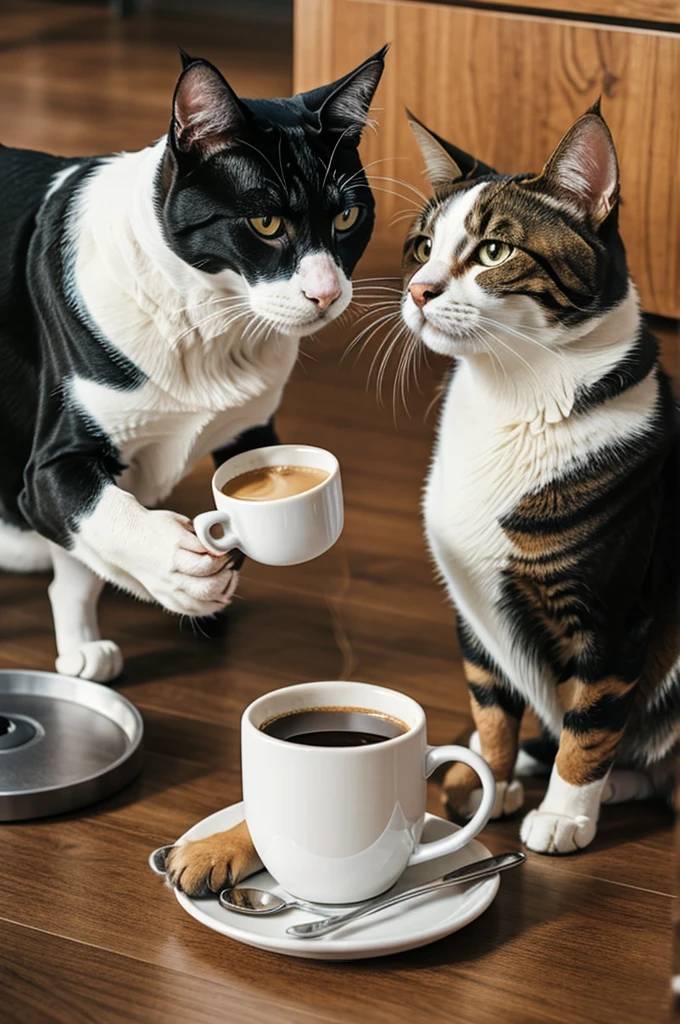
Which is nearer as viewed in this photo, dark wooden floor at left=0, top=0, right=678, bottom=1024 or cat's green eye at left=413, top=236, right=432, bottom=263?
dark wooden floor at left=0, top=0, right=678, bottom=1024

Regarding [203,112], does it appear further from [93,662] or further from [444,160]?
Answer: [93,662]

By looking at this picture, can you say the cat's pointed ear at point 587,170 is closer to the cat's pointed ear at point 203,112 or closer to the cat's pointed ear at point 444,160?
the cat's pointed ear at point 444,160

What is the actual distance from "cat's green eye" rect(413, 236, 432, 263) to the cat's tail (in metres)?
0.51

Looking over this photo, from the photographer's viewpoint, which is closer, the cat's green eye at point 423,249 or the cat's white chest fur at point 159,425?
the cat's green eye at point 423,249

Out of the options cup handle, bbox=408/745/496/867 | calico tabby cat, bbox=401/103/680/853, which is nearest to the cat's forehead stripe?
calico tabby cat, bbox=401/103/680/853

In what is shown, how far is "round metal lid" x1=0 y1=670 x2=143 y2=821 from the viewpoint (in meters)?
1.01

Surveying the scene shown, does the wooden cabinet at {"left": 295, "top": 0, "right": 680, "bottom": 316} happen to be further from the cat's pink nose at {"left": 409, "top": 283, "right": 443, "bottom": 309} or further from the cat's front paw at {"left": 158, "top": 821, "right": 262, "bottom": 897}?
the cat's front paw at {"left": 158, "top": 821, "right": 262, "bottom": 897}

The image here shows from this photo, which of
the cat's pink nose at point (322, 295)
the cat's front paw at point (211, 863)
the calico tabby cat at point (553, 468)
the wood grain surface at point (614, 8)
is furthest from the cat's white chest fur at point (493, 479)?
the wood grain surface at point (614, 8)

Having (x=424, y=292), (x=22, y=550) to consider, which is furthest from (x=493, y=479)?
(x=22, y=550)

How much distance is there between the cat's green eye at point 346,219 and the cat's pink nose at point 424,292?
4.3 inches

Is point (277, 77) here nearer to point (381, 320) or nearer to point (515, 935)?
point (381, 320)

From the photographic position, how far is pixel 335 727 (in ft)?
2.80

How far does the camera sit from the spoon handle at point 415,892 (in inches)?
32.4

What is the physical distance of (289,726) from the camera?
850mm
